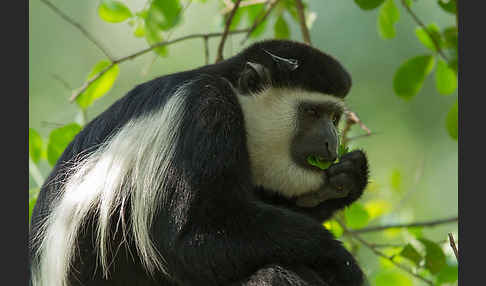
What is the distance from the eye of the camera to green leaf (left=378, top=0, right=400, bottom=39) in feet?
10.2

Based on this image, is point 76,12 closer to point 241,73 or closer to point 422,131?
point 422,131

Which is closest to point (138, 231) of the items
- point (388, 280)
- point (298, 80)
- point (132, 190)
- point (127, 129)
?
point (132, 190)

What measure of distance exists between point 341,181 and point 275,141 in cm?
33

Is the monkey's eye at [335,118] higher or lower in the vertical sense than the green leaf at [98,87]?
lower

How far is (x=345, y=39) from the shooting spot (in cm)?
1055

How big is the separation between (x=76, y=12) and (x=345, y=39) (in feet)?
14.0

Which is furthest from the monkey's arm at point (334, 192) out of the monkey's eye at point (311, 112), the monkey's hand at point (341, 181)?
the monkey's eye at point (311, 112)

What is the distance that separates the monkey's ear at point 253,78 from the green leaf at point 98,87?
2.40 feet

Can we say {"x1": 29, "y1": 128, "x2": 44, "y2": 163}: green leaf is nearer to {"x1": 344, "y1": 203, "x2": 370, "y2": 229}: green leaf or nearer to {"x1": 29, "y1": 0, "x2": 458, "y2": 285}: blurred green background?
{"x1": 344, "y1": 203, "x2": 370, "y2": 229}: green leaf

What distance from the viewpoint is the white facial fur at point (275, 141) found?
2.45 metres

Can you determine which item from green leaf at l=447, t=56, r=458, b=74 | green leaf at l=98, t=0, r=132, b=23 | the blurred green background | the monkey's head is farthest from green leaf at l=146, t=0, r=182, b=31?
the blurred green background

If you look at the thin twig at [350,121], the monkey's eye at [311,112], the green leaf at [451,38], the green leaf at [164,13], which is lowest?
the thin twig at [350,121]

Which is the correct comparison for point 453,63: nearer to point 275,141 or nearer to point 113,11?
point 275,141

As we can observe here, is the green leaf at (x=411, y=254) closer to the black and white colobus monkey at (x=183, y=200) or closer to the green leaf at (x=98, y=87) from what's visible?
the black and white colobus monkey at (x=183, y=200)
